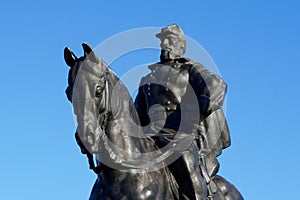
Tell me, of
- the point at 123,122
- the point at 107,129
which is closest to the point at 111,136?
the point at 107,129

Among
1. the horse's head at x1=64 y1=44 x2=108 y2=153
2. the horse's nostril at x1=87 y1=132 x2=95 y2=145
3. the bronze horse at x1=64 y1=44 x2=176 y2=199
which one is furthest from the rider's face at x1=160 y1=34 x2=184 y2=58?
the horse's nostril at x1=87 y1=132 x2=95 y2=145

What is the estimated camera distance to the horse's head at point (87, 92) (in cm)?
1070

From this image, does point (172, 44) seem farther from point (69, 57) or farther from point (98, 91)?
point (98, 91)

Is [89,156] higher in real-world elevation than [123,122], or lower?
lower

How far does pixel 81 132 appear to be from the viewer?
35.1ft

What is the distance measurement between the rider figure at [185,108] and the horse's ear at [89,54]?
220 centimetres

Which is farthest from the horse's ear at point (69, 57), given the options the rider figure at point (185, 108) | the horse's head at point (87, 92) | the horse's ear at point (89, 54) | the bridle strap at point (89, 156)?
the rider figure at point (185, 108)

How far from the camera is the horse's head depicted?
10.7m

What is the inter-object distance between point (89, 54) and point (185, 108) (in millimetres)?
3513

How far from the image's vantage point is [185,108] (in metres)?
14.1

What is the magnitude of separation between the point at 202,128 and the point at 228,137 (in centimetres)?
122

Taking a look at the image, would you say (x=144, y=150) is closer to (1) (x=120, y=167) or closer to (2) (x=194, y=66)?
(1) (x=120, y=167)

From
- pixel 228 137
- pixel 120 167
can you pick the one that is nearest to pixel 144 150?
pixel 120 167

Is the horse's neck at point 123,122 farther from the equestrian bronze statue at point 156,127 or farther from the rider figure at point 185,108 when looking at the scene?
the rider figure at point 185,108
